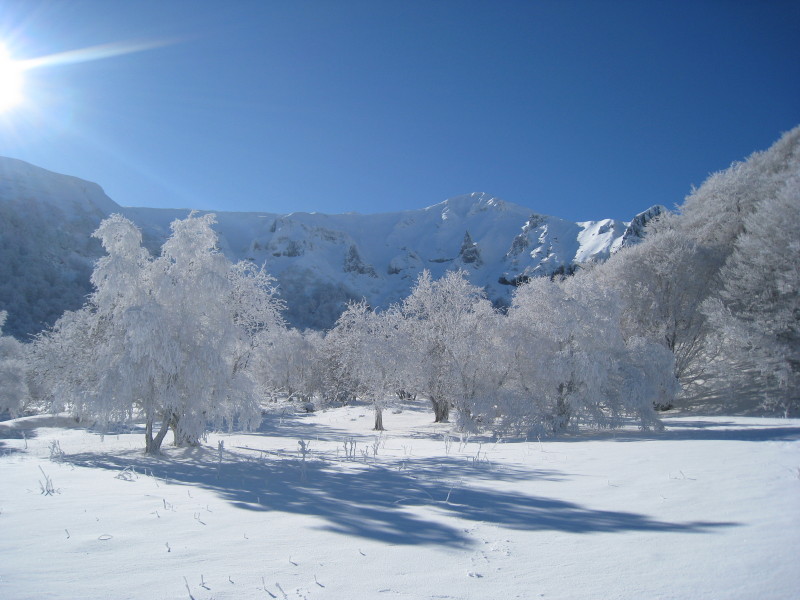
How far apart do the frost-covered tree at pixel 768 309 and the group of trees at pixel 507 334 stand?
0.08m

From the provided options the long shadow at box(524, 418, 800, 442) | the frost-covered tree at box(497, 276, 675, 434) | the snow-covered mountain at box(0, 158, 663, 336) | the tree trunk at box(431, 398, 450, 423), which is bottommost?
the tree trunk at box(431, 398, 450, 423)

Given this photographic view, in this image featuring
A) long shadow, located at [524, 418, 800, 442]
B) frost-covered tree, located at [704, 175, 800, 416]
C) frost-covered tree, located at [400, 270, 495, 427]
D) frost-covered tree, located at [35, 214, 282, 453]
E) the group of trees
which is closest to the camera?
frost-covered tree, located at [35, 214, 282, 453]

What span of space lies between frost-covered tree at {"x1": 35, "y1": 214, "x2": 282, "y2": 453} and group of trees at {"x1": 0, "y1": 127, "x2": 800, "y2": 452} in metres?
0.04

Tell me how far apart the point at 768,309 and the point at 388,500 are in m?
21.3

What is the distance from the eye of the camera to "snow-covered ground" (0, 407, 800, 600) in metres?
3.56

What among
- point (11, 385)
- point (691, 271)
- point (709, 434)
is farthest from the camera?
point (11, 385)

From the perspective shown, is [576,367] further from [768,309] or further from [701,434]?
[768,309]

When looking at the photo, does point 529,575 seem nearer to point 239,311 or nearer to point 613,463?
point 613,463

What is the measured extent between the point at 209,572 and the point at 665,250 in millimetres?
26825

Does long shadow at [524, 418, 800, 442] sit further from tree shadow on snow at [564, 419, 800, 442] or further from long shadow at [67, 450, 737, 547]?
long shadow at [67, 450, 737, 547]


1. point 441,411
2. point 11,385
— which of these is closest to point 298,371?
point 11,385

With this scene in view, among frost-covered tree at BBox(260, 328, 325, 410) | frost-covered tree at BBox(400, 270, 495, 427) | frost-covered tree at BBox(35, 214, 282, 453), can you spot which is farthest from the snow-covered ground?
Answer: frost-covered tree at BBox(260, 328, 325, 410)

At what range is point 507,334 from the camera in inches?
734

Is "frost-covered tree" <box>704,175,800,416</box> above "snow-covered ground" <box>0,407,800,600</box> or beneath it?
above
